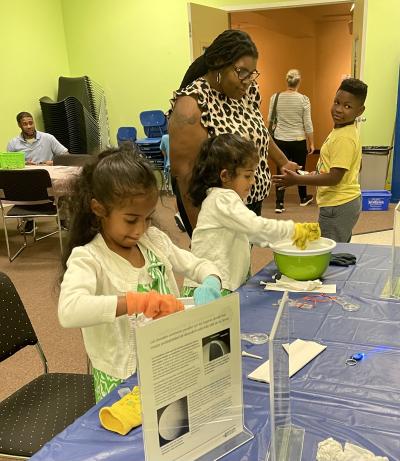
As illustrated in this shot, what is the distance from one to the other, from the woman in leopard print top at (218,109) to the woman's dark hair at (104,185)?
0.79 meters

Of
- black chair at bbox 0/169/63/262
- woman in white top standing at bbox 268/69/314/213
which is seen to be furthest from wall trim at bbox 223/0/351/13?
black chair at bbox 0/169/63/262

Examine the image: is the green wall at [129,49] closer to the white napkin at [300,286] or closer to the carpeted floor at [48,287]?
the carpeted floor at [48,287]

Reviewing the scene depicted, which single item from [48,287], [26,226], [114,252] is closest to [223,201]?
[114,252]

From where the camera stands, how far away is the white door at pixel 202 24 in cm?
457

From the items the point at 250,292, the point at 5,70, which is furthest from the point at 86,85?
the point at 250,292

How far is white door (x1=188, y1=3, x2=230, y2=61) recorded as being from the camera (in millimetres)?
4572

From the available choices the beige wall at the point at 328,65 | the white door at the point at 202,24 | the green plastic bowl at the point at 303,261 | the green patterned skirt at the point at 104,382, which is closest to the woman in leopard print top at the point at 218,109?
the green plastic bowl at the point at 303,261

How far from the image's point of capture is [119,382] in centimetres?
115

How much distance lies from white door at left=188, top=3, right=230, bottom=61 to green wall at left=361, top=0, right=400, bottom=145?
5.50 feet

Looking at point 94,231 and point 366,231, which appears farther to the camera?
point 366,231

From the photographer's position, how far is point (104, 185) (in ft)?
3.62

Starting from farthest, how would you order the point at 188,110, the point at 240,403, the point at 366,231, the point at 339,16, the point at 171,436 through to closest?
the point at 339,16 → the point at 366,231 → the point at 188,110 → the point at 240,403 → the point at 171,436

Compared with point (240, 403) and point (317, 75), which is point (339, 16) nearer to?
point (317, 75)

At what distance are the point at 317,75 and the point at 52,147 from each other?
480 cm
